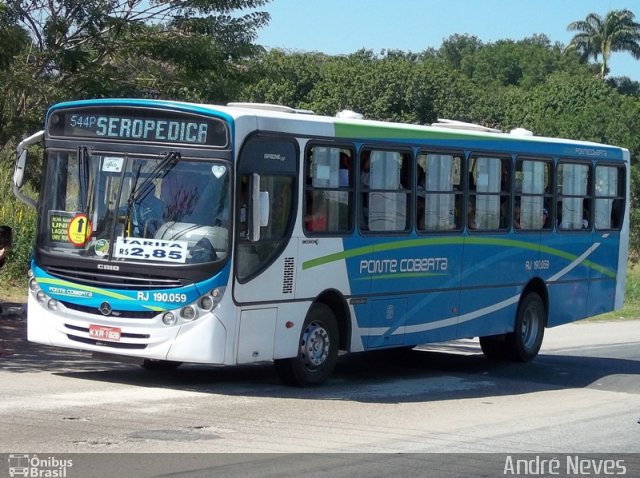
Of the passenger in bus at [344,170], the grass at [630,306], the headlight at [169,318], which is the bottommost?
the grass at [630,306]

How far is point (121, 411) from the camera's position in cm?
1091

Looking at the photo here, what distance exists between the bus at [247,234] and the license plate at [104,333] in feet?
0.05

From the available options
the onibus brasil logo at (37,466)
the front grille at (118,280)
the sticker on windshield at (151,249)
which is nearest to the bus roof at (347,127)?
the sticker on windshield at (151,249)

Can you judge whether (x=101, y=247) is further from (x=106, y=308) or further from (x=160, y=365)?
(x=160, y=365)

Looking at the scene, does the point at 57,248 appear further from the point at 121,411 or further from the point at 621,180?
the point at 621,180

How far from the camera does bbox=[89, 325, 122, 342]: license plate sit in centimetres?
1219

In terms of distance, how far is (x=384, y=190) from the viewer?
1430cm

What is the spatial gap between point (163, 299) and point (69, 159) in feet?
6.41

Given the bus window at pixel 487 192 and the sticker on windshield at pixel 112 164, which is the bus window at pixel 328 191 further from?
the bus window at pixel 487 192

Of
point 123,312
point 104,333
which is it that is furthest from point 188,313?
point 104,333

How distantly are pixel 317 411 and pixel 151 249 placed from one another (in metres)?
2.31

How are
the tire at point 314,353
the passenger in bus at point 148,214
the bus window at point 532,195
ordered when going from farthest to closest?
the bus window at point 532,195, the tire at point 314,353, the passenger in bus at point 148,214

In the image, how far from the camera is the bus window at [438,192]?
14.9m

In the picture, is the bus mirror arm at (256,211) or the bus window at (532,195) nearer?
the bus mirror arm at (256,211)
